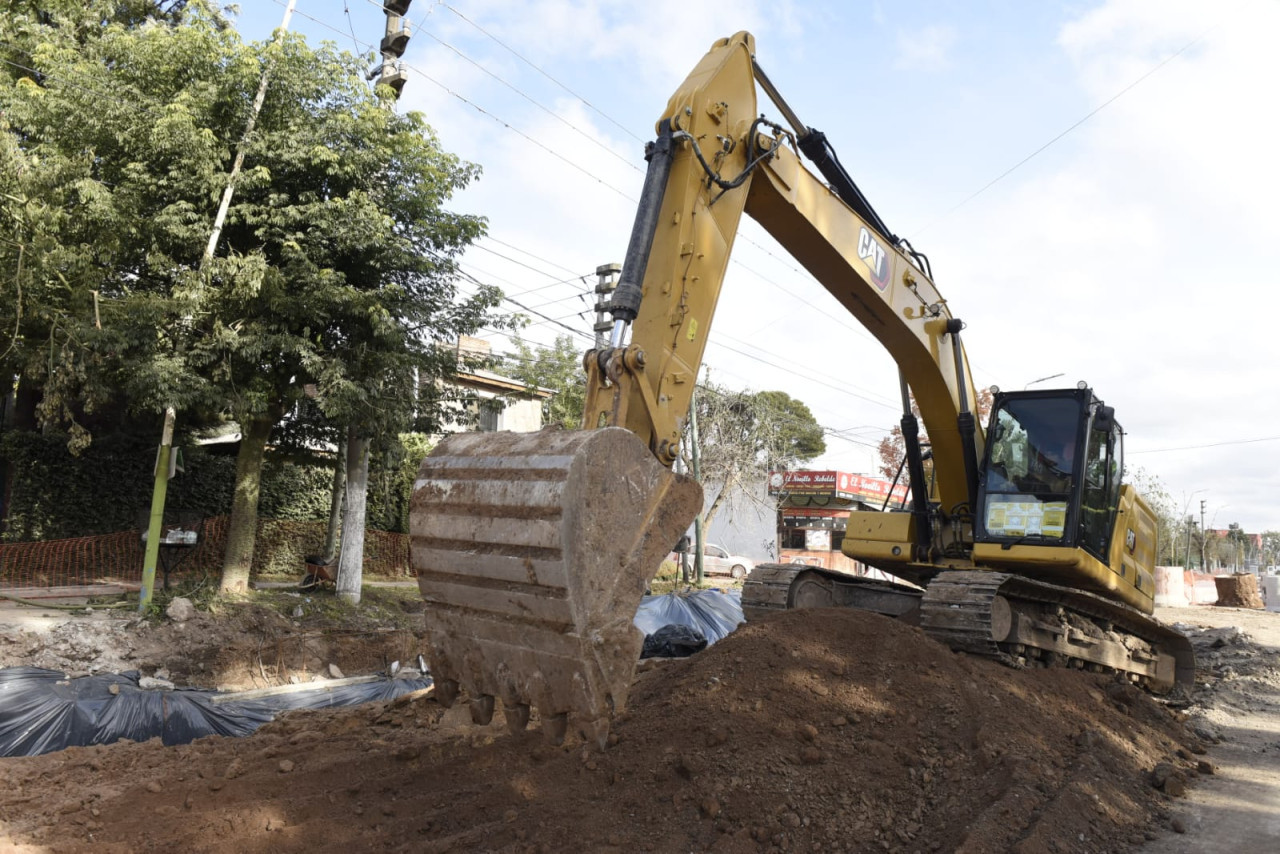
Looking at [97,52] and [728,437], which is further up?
[97,52]

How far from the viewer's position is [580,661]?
3.54 metres

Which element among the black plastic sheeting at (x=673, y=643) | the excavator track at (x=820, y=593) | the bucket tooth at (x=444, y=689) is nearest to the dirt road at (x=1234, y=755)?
the excavator track at (x=820, y=593)

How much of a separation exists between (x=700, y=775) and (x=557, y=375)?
30.9 m

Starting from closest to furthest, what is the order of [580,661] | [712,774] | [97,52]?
[580,661] < [712,774] < [97,52]

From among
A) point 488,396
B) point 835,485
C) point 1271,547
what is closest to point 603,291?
point 488,396

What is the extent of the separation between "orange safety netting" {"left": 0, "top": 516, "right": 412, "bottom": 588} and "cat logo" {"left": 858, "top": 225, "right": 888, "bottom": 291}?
9719 millimetres

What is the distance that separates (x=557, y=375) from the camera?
115 feet

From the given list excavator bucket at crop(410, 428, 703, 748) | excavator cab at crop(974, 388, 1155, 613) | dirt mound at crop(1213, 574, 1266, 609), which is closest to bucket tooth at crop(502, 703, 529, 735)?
excavator bucket at crop(410, 428, 703, 748)

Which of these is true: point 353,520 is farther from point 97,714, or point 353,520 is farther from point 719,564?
point 719,564

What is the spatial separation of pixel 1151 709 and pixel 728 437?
2163cm

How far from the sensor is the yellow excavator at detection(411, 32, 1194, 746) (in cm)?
367

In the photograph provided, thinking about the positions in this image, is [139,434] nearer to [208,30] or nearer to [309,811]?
[208,30]

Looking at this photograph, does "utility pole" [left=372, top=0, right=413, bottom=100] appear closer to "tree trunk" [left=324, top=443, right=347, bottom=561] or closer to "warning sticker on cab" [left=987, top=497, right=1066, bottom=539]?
"tree trunk" [left=324, top=443, right=347, bottom=561]

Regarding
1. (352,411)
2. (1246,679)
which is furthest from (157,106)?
(1246,679)
